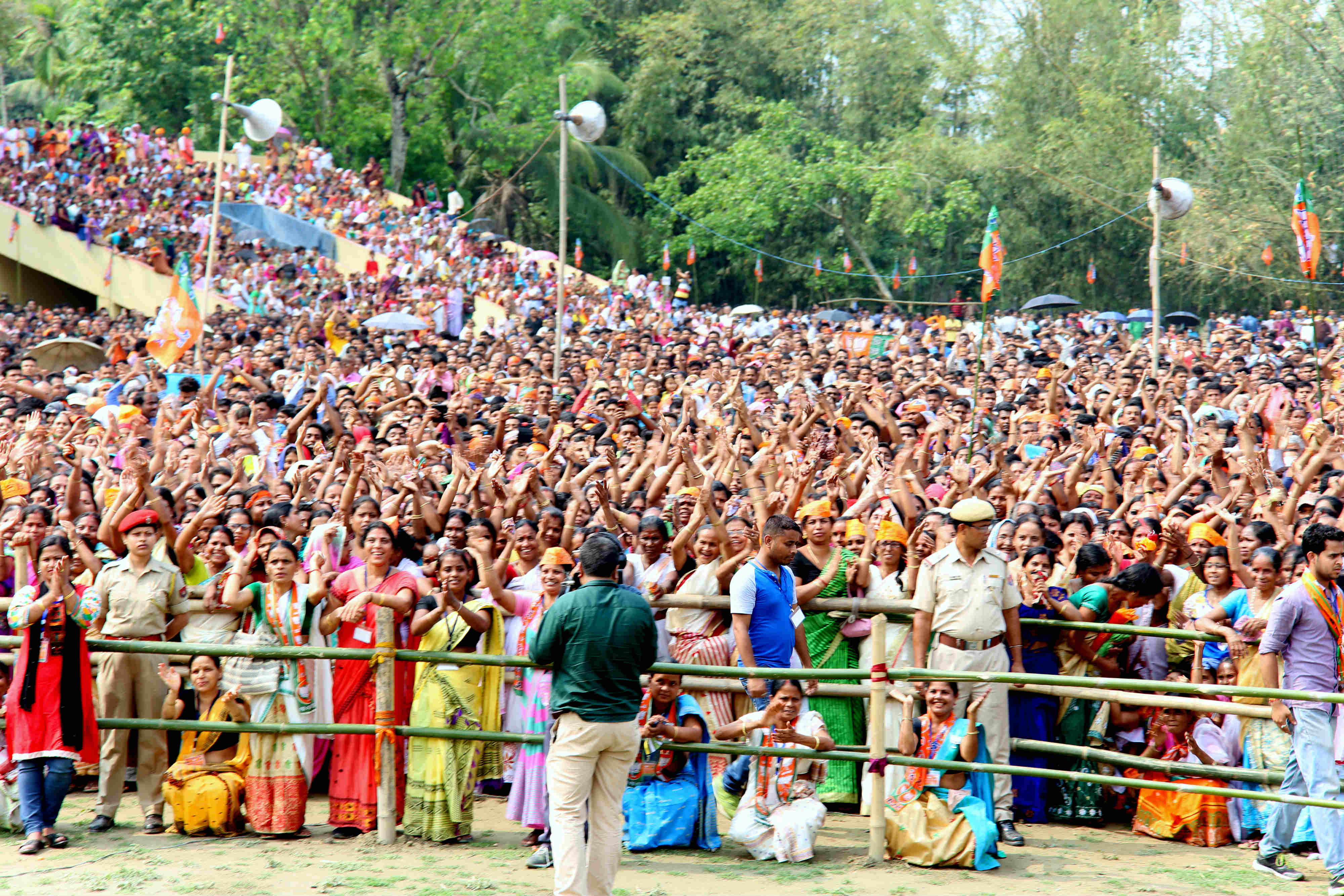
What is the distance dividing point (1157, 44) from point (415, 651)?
34810 mm

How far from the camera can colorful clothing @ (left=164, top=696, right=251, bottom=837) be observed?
6.62 meters

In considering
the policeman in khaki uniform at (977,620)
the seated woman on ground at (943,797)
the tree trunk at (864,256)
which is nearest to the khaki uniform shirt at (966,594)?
the policeman in khaki uniform at (977,620)

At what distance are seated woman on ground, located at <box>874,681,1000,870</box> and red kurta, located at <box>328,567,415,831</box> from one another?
7.15 ft

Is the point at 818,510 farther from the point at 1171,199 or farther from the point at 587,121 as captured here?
the point at 1171,199

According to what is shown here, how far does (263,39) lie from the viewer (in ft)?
116

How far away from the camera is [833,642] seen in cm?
729

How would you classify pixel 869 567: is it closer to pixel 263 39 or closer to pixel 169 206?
pixel 169 206

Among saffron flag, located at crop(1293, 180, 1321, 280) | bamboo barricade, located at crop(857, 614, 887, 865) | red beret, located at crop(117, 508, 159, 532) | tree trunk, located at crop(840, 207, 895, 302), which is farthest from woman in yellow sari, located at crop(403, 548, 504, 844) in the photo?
tree trunk, located at crop(840, 207, 895, 302)

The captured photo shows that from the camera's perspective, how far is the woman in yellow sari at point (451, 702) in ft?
21.5

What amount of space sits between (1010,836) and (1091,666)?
93 cm

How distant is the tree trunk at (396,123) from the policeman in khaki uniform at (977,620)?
32.4 meters

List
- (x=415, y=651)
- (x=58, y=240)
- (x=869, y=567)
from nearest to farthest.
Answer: (x=415, y=651) → (x=869, y=567) → (x=58, y=240)

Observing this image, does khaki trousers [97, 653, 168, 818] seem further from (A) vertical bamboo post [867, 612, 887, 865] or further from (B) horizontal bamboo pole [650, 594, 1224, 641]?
(A) vertical bamboo post [867, 612, 887, 865]

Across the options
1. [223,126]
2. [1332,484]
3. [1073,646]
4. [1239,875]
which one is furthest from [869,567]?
[223,126]
